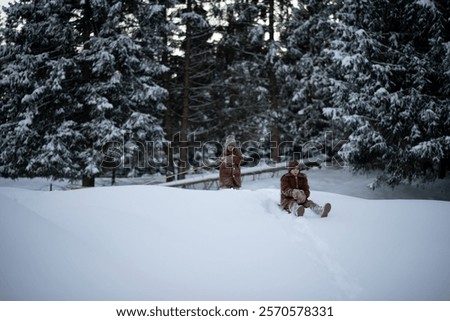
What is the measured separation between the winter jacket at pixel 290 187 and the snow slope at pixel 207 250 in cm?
26

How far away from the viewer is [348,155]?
1052 centimetres

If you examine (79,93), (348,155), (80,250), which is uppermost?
(79,93)

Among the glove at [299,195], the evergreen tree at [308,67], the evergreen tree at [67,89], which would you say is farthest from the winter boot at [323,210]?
the evergreen tree at [308,67]

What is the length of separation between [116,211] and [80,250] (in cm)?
142

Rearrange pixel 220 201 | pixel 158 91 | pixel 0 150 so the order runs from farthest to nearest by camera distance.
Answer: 1. pixel 158 91
2. pixel 0 150
3. pixel 220 201

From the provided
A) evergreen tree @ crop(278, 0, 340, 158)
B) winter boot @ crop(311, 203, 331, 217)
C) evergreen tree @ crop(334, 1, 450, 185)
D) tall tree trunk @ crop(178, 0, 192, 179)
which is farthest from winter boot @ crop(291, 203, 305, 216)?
evergreen tree @ crop(278, 0, 340, 158)

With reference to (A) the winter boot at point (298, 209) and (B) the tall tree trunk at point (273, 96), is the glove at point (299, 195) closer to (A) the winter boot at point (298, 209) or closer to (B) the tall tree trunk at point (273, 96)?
(A) the winter boot at point (298, 209)

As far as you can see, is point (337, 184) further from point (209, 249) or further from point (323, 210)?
point (209, 249)

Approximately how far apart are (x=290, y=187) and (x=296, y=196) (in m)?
0.40

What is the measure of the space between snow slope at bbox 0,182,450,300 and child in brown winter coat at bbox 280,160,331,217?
0.19 metres

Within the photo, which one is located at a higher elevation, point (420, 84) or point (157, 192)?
point (420, 84)

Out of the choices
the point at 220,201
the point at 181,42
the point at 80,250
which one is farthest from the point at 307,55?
the point at 80,250
